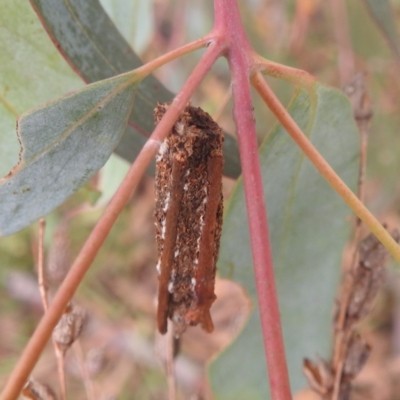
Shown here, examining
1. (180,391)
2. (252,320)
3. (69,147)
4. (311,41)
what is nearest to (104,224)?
(69,147)

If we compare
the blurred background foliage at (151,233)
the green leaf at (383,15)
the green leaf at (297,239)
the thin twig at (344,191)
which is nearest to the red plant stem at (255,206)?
the thin twig at (344,191)

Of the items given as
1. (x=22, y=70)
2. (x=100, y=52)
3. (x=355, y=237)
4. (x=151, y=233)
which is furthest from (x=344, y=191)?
(x=151, y=233)

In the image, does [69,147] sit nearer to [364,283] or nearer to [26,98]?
[26,98]

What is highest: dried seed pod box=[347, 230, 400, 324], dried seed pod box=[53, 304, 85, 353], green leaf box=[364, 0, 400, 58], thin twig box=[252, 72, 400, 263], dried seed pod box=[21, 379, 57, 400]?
green leaf box=[364, 0, 400, 58]

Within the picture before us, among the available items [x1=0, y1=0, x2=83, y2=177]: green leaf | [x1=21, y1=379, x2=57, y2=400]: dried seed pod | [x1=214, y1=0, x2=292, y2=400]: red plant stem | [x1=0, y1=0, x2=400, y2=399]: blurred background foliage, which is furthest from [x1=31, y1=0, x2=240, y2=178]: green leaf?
[x1=0, y1=0, x2=400, y2=399]: blurred background foliage

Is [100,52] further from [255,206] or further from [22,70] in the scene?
[255,206]

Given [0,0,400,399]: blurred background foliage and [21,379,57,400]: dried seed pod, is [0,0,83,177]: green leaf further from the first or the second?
[0,0,400,399]: blurred background foliage
